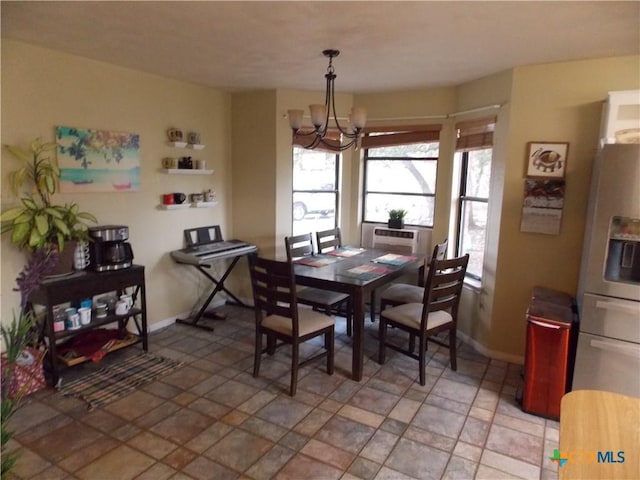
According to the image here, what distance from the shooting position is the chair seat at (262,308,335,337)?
2.88 m

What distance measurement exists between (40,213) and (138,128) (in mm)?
1216

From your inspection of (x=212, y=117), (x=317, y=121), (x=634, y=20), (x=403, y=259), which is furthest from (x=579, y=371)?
(x=212, y=117)

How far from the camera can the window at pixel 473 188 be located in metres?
3.57

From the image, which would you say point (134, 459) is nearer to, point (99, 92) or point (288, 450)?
point (288, 450)

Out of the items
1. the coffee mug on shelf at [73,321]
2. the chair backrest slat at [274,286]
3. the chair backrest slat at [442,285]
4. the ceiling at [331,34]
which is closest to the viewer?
the ceiling at [331,34]

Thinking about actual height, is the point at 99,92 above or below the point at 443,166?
above

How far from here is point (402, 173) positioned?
4367mm

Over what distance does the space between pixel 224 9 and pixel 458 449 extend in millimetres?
2667

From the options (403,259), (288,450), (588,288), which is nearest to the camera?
(288,450)

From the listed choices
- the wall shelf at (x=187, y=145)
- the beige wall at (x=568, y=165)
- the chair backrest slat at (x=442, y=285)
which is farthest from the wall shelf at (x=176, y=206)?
the beige wall at (x=568, y=165)

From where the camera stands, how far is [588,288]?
8.00 ft

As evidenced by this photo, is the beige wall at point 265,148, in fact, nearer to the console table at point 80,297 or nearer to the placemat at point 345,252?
the console table at point 80,297

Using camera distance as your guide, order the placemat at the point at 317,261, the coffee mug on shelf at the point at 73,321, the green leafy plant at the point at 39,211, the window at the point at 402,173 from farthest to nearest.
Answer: the window at the point at 402,173
the placemat at the point at 317,261
the coffee mug on shelf at the point at 73,321
the green leafy plant at the point at 39,211

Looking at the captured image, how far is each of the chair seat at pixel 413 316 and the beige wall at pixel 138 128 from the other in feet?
7.16
